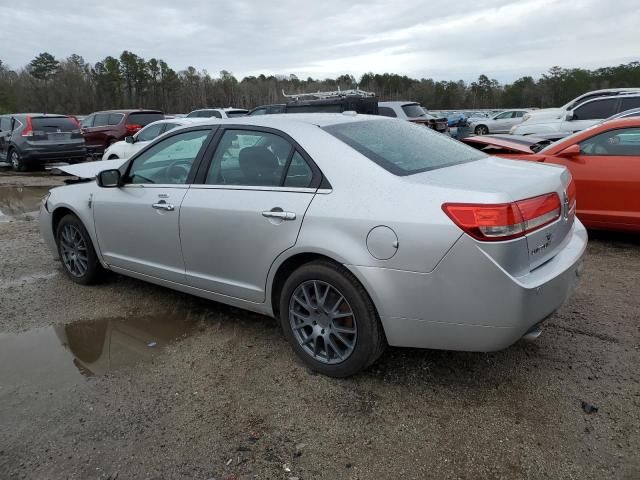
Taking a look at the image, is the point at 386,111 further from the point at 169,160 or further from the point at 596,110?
the point at 169,160

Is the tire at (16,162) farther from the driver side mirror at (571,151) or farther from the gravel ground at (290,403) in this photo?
the driver side mirror at (571,151)

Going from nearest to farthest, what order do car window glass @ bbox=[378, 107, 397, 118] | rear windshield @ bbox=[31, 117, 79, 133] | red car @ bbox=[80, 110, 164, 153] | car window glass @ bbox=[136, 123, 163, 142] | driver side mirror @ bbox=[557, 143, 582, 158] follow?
driver side mirror @ bbox=[557, 143, 582, 158] < car window glass @ bbox=[136, 123, 163, 142] < rear windshield @ bbox=[31, 117, 79, 133] < car window glass @ bbox=[378, 107, 397, 118] < red car @ bbox=[80, 110, 164, 153]

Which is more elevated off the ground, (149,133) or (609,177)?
(149,133)

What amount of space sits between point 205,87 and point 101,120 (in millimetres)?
67922

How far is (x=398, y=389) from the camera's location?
2996 mm

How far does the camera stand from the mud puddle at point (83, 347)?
3342mm

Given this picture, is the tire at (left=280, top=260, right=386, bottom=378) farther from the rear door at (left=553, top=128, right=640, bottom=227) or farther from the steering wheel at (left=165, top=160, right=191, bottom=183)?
the rear door at (left=553, top=128, right=640, bottom=227)

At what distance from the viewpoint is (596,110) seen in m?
12.2

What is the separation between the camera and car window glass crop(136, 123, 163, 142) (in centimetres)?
1239

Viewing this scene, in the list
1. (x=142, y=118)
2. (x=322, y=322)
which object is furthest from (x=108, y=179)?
(x=142, y=118)

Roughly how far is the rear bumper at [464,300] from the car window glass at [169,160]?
1762 millimetres

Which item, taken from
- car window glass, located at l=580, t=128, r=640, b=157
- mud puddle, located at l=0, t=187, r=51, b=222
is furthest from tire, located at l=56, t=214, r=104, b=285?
car window glass, located at l=580, t=128, r=640, b=157

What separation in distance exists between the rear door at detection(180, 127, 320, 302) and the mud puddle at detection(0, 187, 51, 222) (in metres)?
6.11

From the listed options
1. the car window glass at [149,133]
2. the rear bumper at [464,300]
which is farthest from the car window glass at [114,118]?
the rear bumper at [464,300]
